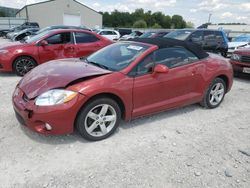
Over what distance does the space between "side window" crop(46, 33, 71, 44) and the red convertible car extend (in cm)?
337

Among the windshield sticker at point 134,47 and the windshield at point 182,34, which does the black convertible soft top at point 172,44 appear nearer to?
the windshield sticker at point 134,47

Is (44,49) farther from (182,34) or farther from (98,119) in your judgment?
(182,34)

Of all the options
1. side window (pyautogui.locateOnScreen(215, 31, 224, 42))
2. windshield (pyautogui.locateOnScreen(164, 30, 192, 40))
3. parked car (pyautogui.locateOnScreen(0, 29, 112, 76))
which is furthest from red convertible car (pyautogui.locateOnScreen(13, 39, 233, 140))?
side window (pyautogui.locateOnScreen(215, 31, 224, 42))

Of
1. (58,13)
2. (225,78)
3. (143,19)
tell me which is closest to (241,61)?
(225,78)

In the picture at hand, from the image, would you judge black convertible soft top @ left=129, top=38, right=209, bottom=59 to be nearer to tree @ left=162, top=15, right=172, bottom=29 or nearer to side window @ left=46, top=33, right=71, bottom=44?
side window @ left=46, top=33, right=71, bottom=44

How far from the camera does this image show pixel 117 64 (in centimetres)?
373

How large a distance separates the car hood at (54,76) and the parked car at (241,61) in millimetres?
5338

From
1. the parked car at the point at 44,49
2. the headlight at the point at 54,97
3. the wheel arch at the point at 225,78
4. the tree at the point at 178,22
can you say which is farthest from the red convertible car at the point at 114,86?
the tree at the point at 178,22

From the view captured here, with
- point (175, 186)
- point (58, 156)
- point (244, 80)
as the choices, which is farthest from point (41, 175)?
point (244, 80)

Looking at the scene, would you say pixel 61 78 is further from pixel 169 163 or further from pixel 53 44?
pixel 53 44

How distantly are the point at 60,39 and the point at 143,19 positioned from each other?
75551mm

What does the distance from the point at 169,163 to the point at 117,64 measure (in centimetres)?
171

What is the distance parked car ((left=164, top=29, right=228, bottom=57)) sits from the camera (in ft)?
32.9

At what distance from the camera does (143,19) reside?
78.6 metres
